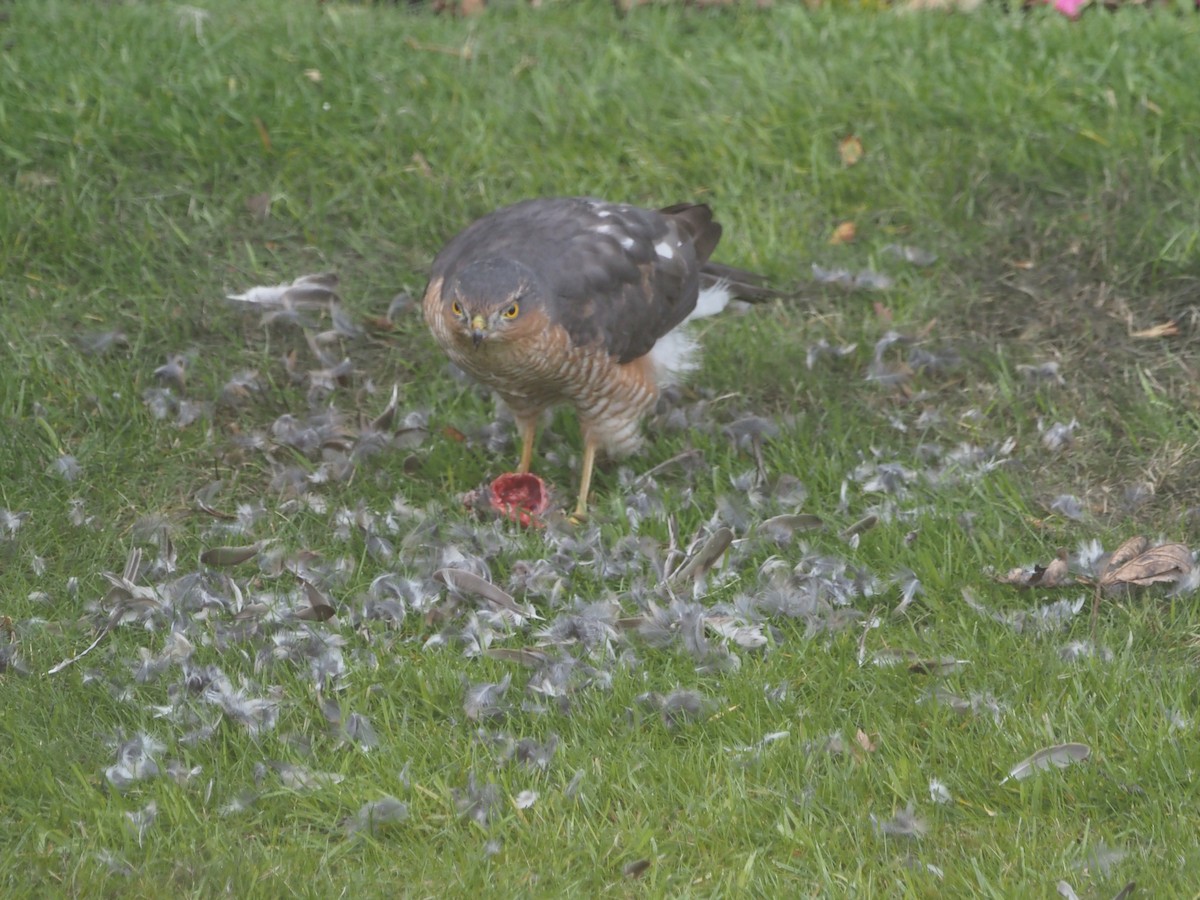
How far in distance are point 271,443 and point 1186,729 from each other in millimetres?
3035

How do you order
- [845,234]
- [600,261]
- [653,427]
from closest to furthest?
[600,261]
[653,427]
[845,234]

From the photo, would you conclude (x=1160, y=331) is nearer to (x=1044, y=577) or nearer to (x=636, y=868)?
(x=1044, y=577)

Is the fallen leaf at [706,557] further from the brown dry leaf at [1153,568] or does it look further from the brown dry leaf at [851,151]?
the brown dry leaf at [851,151]

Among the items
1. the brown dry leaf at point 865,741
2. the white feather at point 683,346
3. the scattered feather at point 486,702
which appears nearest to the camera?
the brown dry leaf at point 865,741

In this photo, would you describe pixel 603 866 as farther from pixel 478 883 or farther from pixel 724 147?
pixel 724 147

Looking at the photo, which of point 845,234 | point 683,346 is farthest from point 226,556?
point 845,234

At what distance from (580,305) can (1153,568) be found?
1.82 metres

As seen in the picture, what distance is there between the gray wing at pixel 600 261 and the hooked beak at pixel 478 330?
0.26 meters

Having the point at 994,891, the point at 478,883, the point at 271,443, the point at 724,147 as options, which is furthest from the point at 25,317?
the point at 994,891

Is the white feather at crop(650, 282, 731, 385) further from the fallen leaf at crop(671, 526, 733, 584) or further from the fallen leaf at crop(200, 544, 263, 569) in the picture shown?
the fallen leaf at crop(200, 544, 263, 569)

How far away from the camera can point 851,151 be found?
6277 millimetres

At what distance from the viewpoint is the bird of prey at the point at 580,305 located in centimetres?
457

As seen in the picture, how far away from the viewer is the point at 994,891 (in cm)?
309

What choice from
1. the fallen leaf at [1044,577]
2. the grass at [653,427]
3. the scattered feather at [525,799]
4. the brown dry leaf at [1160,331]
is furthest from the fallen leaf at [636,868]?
the brown dry leaf at [1160,331]
